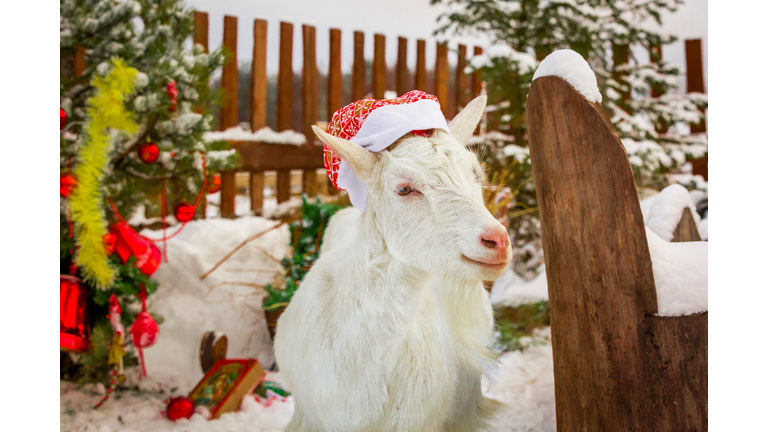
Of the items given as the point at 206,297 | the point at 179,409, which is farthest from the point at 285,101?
the point at 179,409

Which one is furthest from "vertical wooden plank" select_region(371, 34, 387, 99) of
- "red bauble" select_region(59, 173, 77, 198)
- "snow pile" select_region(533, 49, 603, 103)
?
"snow pile" select_region(533, 49, 603, 103)

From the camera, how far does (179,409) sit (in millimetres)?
1611

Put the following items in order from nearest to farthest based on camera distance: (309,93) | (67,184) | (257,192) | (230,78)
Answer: (67,184) < (230,78) < (257,192) < (309,93)

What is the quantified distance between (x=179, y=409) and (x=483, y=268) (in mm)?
1323

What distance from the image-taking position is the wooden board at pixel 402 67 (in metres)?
3.11

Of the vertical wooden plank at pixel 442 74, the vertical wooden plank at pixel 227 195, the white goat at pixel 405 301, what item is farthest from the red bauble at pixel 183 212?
the vertical wooden plank at pixel 442 74

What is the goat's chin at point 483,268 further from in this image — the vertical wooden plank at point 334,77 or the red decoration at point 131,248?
the vertical wooden plank at point 334,77

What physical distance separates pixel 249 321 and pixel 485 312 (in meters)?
1.52

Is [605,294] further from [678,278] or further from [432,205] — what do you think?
[432,205]

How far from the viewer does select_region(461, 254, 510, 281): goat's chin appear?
78cm

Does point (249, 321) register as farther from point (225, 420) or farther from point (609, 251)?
point (609, 251)

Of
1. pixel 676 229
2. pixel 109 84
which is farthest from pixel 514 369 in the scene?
pixel 109 84

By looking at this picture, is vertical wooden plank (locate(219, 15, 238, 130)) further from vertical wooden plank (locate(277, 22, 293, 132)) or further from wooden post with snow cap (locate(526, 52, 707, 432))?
wooden post with snow cap (locate(526, 52, 707, 432))

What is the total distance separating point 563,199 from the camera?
1093 mm
